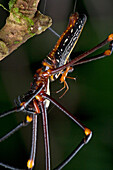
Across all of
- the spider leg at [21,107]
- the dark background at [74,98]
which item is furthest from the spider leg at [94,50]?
the dark background at [74,98]

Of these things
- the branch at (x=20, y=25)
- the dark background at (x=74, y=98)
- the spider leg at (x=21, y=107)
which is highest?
the branch at (x=20, y=25)

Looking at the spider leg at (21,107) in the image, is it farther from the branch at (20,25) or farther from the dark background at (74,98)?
the dark background at (74,98)

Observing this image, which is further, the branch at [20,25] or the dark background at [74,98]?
the dark background at [74,98]

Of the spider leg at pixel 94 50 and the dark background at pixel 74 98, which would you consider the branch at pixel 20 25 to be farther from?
the dark background at pixel 74 98

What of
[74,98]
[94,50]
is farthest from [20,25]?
[74,98]

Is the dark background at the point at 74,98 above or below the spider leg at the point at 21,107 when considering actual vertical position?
below

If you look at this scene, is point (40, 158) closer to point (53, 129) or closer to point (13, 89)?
point (53, 129)

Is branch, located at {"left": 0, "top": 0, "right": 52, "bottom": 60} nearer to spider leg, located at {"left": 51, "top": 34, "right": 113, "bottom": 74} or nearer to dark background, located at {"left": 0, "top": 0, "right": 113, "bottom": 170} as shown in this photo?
spider leg, located at {"left": 51, "top": 34, "right": 113, "bottom": 74}

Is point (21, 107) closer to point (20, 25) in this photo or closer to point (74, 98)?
point (20, 25)
